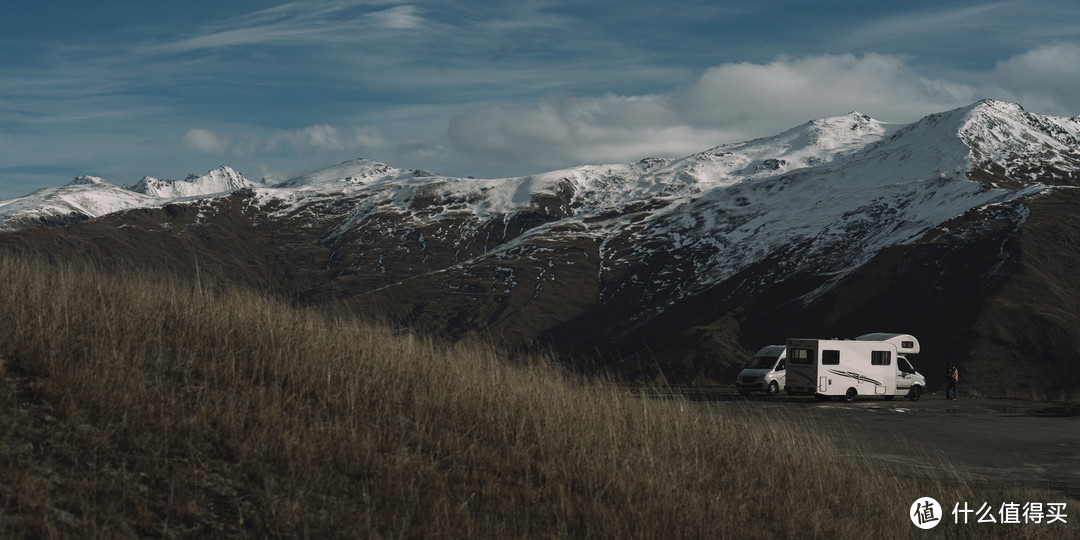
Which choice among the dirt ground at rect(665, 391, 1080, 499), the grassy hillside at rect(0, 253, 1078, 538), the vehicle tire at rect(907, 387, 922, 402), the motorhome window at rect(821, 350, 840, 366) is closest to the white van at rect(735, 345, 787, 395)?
the dirt ground at rect(665, 391, 1080, 499)

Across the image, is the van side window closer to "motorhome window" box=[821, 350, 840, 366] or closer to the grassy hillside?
"motorhome window" box=[821, 350, 840, 366]

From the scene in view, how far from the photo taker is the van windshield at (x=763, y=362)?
120 feet

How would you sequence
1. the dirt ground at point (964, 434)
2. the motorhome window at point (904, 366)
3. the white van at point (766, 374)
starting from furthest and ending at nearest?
the motorhome window at point (904, 366), the white van at point (766, 374), the dirt ground at point (964, 434)

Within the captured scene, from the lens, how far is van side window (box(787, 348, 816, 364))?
108ft

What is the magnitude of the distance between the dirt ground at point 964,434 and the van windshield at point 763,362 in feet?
6.33

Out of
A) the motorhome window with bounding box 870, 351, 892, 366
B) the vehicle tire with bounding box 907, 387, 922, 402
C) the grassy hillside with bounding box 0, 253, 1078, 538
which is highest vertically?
the grassy hillside with bounding box 0, 253, 1078, 538

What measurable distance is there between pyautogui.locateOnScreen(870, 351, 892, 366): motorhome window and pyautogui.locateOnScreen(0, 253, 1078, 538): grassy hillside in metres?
25.3

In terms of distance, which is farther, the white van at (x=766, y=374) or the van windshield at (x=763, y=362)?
the van windshield at (x=763, y=362)

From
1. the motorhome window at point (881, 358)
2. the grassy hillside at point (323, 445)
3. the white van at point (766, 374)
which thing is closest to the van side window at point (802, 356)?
the white van at point (766, 374)

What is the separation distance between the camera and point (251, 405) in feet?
25.5

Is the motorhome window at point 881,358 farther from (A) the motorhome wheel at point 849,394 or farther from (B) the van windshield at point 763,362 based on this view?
(B) the van windshield at point 763,362

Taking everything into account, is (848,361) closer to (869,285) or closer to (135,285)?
(135,285)

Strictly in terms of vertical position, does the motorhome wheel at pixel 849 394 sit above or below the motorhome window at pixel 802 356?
below

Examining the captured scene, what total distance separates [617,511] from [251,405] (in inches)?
137
